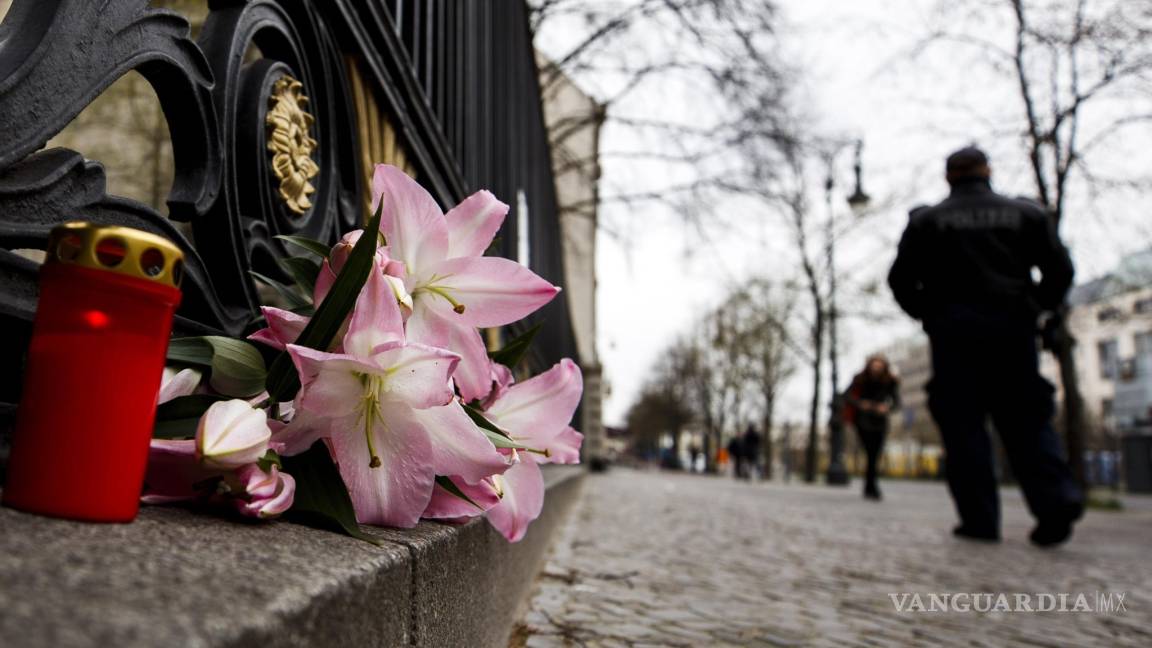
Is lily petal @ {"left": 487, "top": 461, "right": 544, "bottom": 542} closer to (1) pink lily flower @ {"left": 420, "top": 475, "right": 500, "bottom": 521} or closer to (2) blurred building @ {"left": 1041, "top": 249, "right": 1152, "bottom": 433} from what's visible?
(1) pink lily flower @ {"left": 420, "top": 475, "right": 500, "bottom": 521}

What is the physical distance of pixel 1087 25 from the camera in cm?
1306

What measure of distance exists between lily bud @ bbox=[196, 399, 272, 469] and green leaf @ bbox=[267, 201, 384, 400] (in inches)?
3.6

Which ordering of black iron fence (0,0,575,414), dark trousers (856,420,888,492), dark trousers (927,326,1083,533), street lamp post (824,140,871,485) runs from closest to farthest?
black iron fence (0,0,575,414) < dark trousers (927,326,1083,533) < dark trousers (856,420,888,492) < street lamp post (824,140,871,485)

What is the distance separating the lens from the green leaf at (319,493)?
92 cm

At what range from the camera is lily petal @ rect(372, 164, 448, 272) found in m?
1.08

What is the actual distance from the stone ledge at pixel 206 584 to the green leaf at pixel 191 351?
0.15 meters

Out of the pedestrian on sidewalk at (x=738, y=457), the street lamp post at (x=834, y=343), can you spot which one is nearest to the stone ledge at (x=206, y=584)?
the street lamp post at (x=834, y=343)

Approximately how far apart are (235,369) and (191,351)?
46 mm

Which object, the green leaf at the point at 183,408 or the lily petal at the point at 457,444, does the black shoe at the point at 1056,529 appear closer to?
the lily petal at the point at 457,444

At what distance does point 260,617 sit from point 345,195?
1.36 meters

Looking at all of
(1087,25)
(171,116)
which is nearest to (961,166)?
(171,116)

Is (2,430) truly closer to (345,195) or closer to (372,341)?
(372,341)

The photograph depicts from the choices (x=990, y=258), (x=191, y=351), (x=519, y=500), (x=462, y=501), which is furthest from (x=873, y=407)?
(x=191, y=351)

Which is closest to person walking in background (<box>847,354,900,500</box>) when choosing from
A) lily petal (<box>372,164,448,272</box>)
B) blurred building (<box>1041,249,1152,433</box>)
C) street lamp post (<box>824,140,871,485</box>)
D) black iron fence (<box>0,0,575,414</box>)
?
blurred building (<box>1041,249,1152,433</box>)
